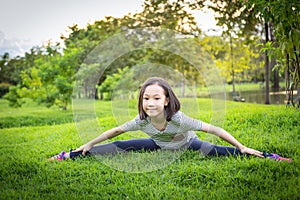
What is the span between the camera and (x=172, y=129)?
110 inches

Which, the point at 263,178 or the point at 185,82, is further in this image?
the point at 185,82

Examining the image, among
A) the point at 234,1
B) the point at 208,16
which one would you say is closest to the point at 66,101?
the point at 208,16

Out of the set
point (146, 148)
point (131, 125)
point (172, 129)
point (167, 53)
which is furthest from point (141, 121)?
point (167, 53)

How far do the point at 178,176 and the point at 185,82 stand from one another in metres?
1.08

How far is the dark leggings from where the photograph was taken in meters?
2.91

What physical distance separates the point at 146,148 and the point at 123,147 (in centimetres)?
22

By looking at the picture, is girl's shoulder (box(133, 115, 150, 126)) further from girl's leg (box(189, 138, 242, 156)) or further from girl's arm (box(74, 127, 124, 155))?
girl's leg (box(189, 138, 242, 156))

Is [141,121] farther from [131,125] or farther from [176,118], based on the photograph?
[176,118]

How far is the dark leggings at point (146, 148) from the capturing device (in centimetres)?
291

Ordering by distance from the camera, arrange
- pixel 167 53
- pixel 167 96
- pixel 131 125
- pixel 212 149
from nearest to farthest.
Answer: pixel 167 96 < pixel 131 125 < pixel 212 149 < pixel 167 53

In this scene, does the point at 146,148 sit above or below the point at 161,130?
below

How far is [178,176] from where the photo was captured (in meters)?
2.51

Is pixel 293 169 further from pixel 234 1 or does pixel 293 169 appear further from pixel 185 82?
pixel 234 1

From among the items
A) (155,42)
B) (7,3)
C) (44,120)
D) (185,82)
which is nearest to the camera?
(155,42)
